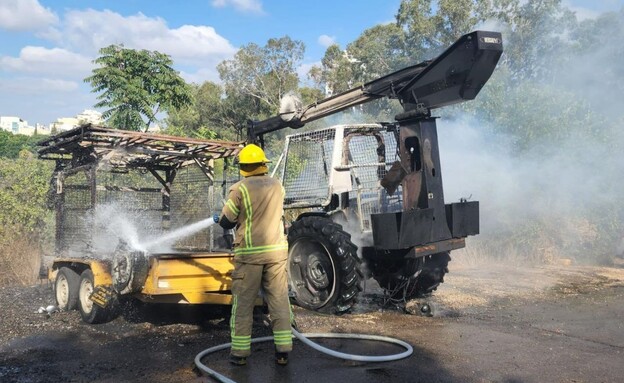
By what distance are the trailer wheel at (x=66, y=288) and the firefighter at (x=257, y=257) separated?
3069 millimetres

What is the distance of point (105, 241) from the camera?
7184 mm

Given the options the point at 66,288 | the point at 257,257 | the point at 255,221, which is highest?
the point at 255,221

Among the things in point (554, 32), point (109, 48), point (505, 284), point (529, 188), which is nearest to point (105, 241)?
point (505, 284)

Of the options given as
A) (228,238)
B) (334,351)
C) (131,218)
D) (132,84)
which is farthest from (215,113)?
(334,351)

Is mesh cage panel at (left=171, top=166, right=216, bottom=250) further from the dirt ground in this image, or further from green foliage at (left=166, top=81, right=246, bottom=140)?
green foliage at (left=166, top=81, right=246, bottom=140)

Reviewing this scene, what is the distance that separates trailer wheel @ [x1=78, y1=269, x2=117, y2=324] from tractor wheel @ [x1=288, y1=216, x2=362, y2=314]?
7.82 ft

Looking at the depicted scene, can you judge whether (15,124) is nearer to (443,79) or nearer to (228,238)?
(228,238)

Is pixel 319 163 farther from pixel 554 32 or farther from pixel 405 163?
pixel 554 32

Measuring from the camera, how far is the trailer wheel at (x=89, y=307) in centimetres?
621

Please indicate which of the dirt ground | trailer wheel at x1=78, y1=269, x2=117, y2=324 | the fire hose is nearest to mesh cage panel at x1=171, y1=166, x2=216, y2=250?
the dirt ground

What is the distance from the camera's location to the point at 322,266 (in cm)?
688

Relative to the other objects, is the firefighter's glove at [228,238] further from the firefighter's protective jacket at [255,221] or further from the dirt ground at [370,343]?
the firefighter's protective jacket at [255,221]

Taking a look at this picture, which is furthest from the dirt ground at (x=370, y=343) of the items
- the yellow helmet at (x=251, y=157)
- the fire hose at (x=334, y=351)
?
the yellow helmet at (x=251, y=157)

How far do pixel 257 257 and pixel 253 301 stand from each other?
406mm
